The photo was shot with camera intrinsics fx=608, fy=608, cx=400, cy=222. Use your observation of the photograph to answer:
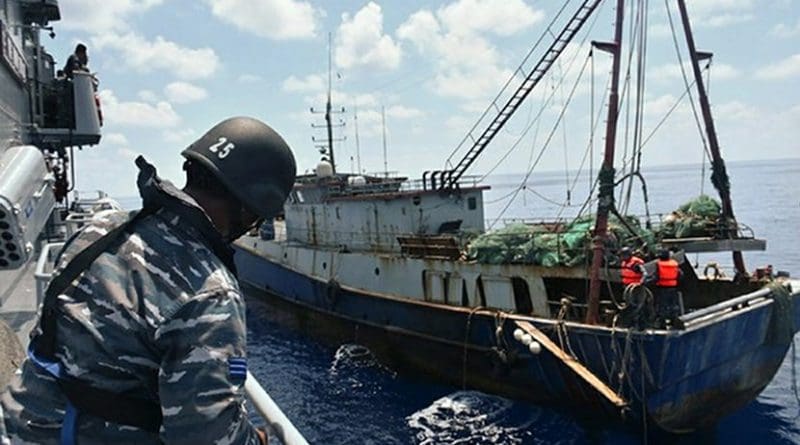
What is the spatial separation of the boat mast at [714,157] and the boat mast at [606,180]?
2.22 metres

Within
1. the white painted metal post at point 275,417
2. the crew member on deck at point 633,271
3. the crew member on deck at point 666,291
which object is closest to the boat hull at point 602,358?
the crew member on deck at point 666,291

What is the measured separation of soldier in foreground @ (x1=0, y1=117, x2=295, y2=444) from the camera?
5.33 feet

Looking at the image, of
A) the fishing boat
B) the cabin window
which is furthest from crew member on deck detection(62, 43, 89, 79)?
the cabin window

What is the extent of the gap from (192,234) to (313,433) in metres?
11.6

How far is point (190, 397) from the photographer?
5.27ft

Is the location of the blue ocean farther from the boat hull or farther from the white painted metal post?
the white painted metal post

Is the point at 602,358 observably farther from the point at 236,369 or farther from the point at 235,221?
the point at 236,369

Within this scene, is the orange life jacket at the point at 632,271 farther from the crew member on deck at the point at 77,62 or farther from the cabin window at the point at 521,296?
the crew member on deck at the point at 77,62

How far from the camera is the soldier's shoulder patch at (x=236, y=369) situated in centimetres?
165

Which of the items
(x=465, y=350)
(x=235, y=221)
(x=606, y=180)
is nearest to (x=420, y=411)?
(x=465, y=350)

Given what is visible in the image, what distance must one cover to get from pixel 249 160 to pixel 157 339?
0.64 m

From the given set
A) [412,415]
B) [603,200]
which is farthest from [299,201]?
[603,200]

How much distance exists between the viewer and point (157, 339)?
5.41 feet

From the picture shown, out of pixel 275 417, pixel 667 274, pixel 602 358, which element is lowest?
pixel 602 358
